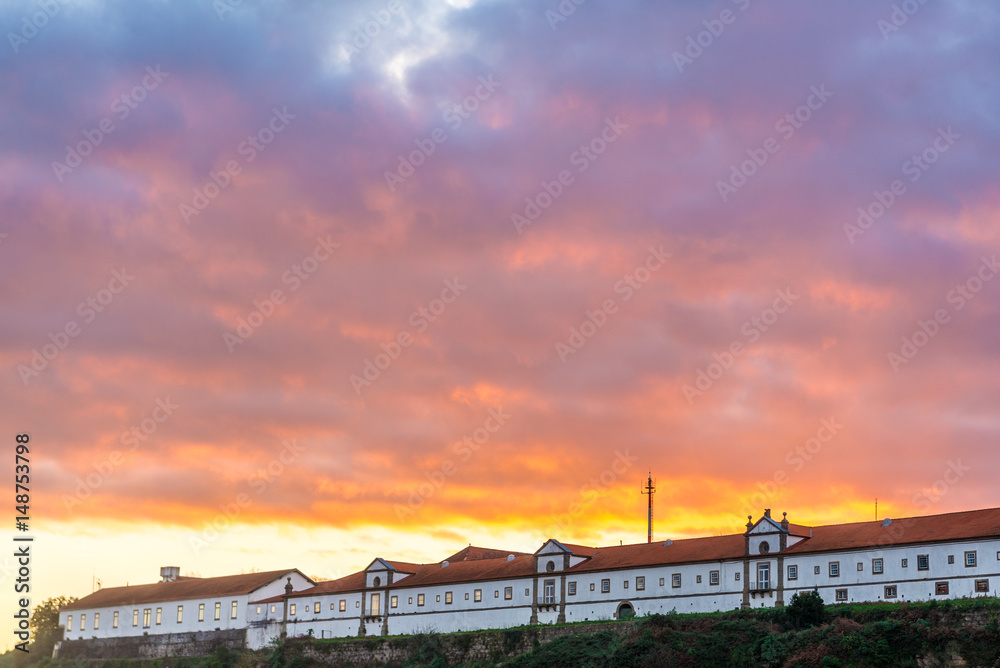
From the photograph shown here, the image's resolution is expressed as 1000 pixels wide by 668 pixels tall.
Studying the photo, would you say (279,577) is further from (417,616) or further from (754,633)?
(754,633)

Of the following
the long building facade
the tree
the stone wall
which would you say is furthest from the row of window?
the tree

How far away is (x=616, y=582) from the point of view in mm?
72250

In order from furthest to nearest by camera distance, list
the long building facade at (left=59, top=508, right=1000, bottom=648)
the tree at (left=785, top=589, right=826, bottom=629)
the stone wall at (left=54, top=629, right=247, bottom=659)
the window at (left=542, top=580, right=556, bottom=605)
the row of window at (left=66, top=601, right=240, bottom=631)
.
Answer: the row of window at (left=66, top=601, right=240, bottom=631), the stone wall at (left=54, top=629, right=247, bottom=659), the window at (left=542, top=580, right=556, bottom=605), the long building facade at (left=59, top=508, right=1000, bottom=648), the tree at (left=785, top=589, right=826, bottom=629)

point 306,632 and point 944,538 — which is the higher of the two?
point 944,538

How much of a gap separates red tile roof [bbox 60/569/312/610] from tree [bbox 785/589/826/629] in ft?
142

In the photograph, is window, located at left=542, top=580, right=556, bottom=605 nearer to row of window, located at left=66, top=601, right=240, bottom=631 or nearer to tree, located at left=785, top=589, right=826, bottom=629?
tree, located at left=785, top=589, right=826, bottom=629

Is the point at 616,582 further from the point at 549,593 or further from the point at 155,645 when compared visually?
the point at 155,645

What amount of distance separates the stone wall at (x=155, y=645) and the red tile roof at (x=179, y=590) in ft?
9.53

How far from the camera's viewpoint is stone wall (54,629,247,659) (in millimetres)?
88250

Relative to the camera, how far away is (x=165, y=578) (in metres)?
108

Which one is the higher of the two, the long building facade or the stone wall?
the long building facade

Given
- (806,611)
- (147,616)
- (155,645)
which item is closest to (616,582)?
(806,611)

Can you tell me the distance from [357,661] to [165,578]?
35726 millimetres

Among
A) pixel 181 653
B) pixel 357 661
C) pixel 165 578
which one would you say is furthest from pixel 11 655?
pixel 357 661
